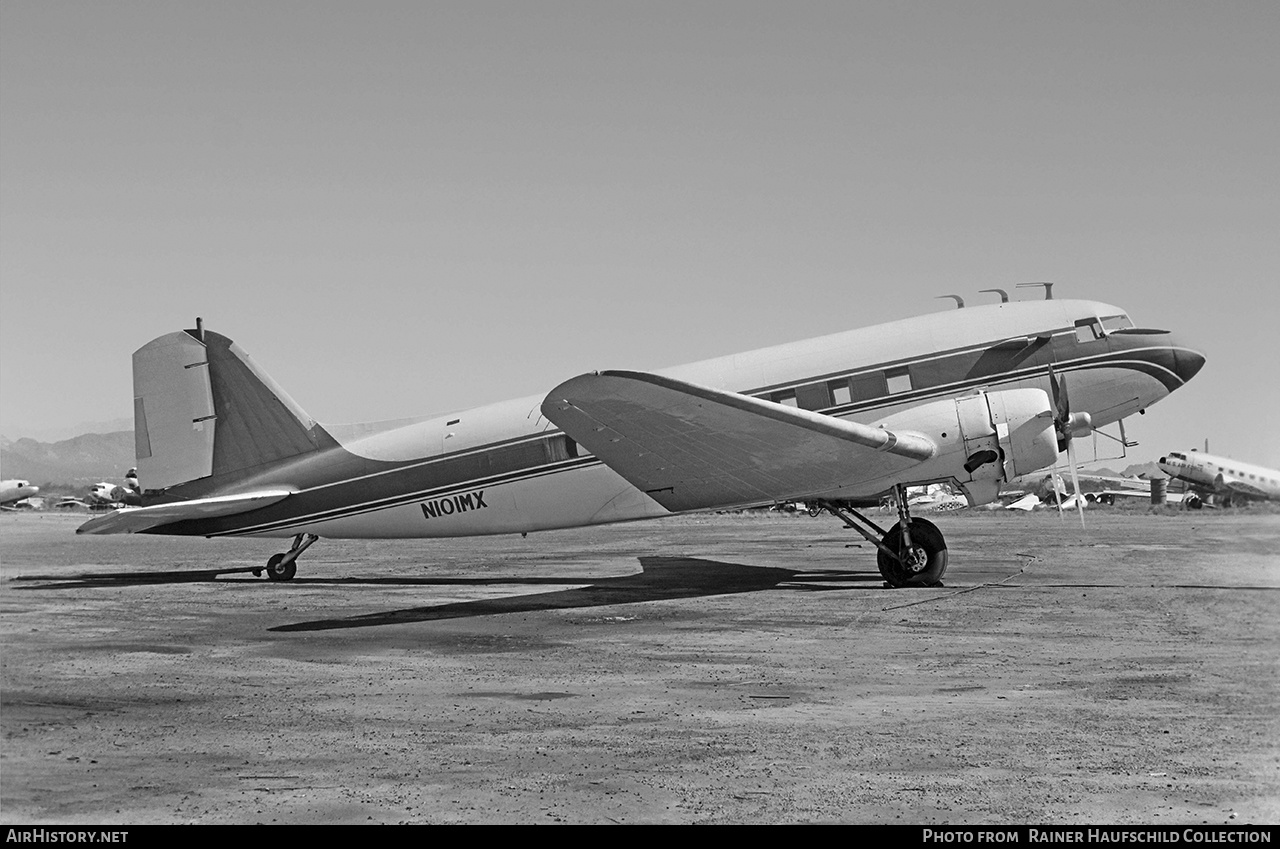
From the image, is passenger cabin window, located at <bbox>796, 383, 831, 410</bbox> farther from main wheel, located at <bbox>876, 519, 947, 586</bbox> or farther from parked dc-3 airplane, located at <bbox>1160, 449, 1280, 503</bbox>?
parked dc-3 airplane, located at <bbox>1160, 449, 1280, 503</bbox>

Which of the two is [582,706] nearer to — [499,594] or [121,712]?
[121,712]

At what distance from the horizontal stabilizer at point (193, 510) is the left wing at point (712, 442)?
20.8 feet

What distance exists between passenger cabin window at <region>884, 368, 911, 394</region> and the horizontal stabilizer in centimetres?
1020

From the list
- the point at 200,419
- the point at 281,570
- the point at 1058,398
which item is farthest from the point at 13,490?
the point at 1058,398

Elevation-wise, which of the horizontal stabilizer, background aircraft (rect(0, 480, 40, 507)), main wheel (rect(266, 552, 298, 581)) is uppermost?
the horizontal stabilizer

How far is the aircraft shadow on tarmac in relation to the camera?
13.9 meters

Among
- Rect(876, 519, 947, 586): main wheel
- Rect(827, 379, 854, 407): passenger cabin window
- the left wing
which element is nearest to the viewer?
the left wing

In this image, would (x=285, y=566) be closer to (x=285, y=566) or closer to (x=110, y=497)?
(x=285, y=566)

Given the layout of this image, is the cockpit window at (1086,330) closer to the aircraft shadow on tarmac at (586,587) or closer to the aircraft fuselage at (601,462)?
the aircraft fuselage at (601,462)

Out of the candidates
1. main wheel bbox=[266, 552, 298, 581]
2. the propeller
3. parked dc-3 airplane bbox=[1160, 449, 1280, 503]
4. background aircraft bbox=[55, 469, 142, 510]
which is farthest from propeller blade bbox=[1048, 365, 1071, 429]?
background aircraft bbox=[55, 469, 142, 510]

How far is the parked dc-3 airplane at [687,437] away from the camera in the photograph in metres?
14.9

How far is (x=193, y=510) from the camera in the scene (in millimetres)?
17609

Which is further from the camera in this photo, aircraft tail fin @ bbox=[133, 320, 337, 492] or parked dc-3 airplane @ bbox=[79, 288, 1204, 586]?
aircraft tail fin @ bbox=[133, 320, 337, 492]

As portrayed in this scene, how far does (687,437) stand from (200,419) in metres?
9.36
